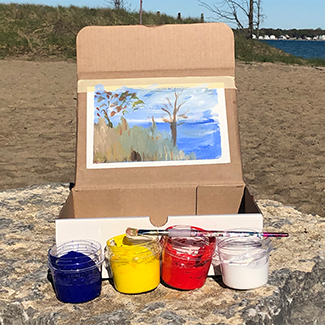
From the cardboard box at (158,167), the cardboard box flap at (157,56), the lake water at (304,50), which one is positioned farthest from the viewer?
the lake water at (304,50)

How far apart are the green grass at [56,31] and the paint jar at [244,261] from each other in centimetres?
1130

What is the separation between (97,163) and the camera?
2.16 m

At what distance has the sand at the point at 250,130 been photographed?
4094 mm

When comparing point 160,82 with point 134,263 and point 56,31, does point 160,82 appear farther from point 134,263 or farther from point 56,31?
point 56,31

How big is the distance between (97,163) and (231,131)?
702mm

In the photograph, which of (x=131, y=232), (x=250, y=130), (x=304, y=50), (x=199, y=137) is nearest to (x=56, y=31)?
(x=250, y=130)

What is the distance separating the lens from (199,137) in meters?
2.24

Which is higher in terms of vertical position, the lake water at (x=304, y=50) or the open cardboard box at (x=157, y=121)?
the lake water at (x=304, y=50)

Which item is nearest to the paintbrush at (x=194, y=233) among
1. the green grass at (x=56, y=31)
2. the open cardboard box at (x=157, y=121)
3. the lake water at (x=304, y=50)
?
the open cardboard box at (x=157, y=121)

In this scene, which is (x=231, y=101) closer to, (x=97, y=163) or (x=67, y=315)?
(x=97, y=163)

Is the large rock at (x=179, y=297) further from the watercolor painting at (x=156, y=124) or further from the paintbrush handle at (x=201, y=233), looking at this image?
the watercolor painting at (x=156, y=124)

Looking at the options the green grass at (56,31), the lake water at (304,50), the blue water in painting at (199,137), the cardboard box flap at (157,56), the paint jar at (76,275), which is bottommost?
the paint jar at (76,275)

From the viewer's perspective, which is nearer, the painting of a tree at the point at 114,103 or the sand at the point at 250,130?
the painting of a tree at the point at 114,103

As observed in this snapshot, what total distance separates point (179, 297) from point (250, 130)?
4625mm
